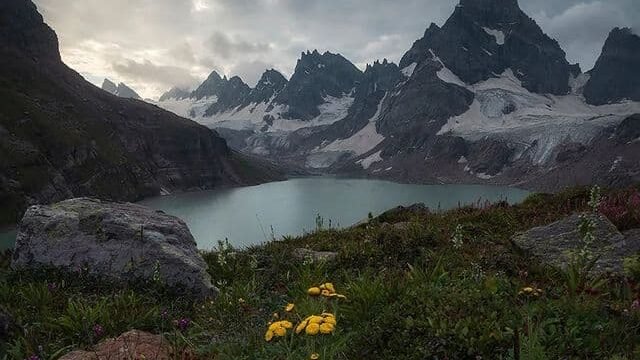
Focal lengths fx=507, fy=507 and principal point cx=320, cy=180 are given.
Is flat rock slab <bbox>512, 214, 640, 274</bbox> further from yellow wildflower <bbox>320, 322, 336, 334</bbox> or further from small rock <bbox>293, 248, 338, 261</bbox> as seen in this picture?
yellow wildflower <bbox>320, 322, 336, 334</bbox>

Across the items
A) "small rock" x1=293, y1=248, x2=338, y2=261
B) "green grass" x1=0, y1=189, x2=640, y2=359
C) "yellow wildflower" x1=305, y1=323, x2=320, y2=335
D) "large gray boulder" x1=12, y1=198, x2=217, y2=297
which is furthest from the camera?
"small rock" x1=293, y1=248, x2=338, y2=261

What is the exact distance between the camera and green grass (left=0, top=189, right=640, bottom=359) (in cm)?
578

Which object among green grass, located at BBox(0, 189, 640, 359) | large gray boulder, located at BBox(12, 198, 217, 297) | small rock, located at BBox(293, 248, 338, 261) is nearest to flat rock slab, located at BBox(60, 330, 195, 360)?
green grass, located at BBox(0, 189, 640, 359)

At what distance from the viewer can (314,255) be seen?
1292 cm

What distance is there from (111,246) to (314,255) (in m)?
4.85

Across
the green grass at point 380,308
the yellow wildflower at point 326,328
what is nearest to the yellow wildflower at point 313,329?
the yellow wildflower at point 326,328

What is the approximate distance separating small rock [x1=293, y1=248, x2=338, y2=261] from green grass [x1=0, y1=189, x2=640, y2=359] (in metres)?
0.40

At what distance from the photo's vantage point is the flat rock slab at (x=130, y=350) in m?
6.79

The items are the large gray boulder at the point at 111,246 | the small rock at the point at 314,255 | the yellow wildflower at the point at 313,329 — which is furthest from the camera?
the small rock at the point at 314,255

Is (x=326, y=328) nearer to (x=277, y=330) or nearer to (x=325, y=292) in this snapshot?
(x=277, y=330)

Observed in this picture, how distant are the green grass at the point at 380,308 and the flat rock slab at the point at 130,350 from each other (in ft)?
0.71

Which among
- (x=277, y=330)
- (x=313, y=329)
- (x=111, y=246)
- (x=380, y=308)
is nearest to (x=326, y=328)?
(x=313, y=329)

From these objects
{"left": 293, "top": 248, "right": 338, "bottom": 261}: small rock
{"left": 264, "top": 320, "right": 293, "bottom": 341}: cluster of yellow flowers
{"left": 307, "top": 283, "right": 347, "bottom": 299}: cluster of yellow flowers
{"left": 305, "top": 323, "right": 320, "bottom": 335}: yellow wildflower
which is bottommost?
{"left": 293, "top": 248, "right": 338, "bottom": 261}: small rock

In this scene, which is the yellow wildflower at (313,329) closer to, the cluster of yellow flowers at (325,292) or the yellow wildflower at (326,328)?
the yellow wildflower at (326,328)
